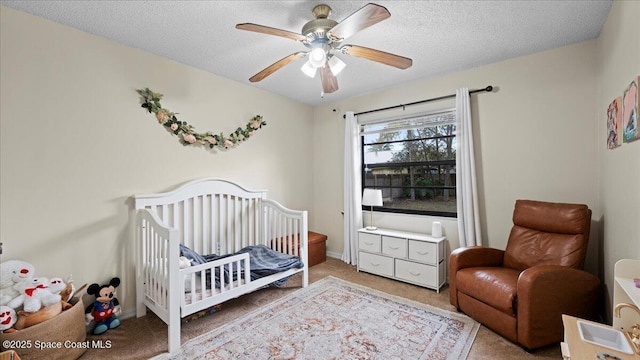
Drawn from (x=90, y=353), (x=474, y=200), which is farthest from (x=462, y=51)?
(x=90, y=353)

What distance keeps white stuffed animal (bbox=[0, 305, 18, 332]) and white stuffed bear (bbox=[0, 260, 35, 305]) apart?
0.08 m

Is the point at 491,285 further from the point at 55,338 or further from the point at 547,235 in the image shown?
the point at 55,338

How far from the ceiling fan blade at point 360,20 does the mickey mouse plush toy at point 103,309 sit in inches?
102

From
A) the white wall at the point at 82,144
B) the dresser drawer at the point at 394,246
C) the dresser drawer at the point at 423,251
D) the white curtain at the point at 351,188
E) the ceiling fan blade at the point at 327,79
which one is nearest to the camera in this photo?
the white wall at the point at 82,144

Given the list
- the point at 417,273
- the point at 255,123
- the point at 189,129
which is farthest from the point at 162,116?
the point at 417,273

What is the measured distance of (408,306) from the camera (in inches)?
99.3

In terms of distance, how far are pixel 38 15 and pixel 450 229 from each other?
414 centimetres

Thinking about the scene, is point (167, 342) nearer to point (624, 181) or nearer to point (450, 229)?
point (450, 229)

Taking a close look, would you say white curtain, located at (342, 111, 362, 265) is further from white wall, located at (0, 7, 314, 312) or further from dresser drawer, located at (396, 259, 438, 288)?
white wall, located at (0, 7, 314, 312)

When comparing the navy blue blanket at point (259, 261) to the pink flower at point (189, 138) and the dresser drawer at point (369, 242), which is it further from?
the pink flower at point (189, 138)

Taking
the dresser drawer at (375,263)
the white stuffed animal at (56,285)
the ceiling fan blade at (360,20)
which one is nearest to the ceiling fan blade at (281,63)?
the ceiling fan blade at (360,20)

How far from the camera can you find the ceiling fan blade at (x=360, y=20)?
1422mm

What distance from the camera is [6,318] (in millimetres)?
1576

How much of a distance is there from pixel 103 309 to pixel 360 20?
2.79 metres
